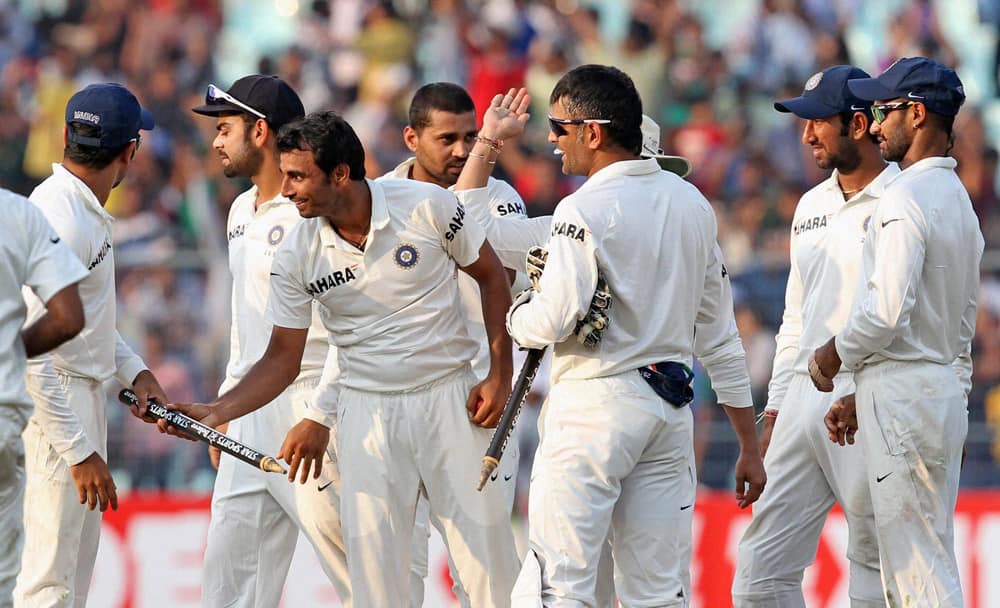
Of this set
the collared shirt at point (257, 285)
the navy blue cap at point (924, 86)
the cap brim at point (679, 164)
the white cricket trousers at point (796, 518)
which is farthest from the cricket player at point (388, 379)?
the navy blue cap at point (924, 86)

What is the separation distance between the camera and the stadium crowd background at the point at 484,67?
13.1 meters

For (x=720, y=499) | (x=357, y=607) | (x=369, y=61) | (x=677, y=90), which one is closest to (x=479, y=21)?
(x=369, y=61)

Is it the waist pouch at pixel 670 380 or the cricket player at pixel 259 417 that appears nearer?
the waist pouch at pixel 670 380

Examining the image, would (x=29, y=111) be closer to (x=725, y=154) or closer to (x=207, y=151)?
(x=207, y=151)

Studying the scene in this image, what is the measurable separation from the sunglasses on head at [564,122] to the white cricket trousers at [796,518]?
1626 millimetres

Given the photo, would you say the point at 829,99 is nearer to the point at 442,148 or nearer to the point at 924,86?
the point at 924,86

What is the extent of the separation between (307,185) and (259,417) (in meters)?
1.34

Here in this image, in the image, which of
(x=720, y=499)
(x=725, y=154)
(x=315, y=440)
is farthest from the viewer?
(x=725, y=154)

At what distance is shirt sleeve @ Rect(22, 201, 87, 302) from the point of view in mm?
4969

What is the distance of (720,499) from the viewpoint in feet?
31.7

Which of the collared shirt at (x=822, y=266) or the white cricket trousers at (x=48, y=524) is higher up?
the collared shirt at (x=822, y=266)

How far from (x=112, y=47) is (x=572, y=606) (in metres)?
10.2

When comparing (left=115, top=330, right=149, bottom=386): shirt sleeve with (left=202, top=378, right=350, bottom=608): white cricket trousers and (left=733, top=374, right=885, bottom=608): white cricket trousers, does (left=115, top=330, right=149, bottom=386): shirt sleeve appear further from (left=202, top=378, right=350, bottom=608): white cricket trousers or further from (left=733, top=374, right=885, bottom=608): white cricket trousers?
(left=733, top=374, right=885, bottom=608): white cricket trousers

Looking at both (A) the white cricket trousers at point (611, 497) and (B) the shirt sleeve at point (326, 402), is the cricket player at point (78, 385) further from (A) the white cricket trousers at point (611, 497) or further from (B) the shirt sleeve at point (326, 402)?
(A) the white cricket trousers at point (611, 497)
